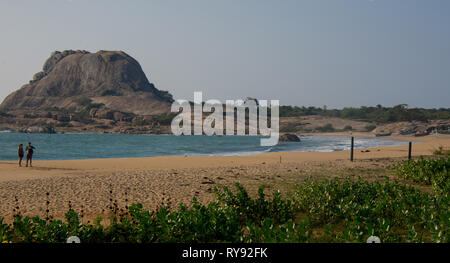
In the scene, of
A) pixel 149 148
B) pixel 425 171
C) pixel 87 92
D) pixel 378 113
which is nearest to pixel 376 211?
pixel 425 171

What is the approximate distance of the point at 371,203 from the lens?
8.16 metres

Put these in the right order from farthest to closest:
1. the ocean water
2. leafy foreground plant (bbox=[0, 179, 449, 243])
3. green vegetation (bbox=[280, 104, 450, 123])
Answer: green vegetation (bbox=[280, 104, 450, 123]) → the ocean water → leafy foreground plant (bbox=[0, 179, 449, 243])

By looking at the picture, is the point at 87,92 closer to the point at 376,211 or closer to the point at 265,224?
the point at 376,211

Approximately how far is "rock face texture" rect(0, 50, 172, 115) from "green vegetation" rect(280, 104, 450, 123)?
55.3 m

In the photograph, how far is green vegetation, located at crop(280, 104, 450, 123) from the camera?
10569cm

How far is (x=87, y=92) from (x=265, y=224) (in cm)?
19367

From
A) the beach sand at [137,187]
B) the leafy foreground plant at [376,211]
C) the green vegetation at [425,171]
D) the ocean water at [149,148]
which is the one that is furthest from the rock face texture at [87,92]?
the leafy foreground plant at [376,211]

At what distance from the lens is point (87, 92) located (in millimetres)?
184000

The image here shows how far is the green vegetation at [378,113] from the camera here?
10569 centimetres

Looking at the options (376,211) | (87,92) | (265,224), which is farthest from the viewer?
(87,92)

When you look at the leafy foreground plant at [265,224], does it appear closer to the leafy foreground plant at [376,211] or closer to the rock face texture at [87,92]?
the leafy foreground plant at [376,211]
